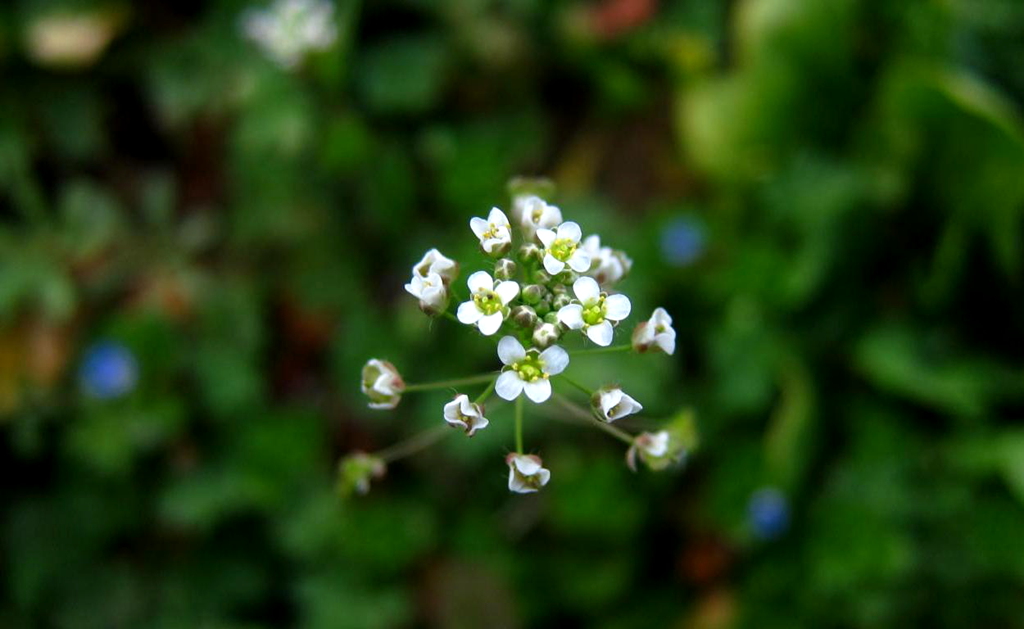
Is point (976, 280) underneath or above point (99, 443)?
above

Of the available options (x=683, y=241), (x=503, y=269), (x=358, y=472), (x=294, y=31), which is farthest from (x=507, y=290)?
(x=294, y=31)

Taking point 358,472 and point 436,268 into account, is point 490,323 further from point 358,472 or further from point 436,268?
point 358,472

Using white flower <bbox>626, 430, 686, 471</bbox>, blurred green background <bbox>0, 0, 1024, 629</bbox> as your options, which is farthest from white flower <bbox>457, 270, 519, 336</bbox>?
blurred green background <bbox>0, 0, 1024, 629</bbox>

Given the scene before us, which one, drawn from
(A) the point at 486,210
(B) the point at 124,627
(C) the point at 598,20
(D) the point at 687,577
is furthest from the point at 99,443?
(C) the point at 598,20

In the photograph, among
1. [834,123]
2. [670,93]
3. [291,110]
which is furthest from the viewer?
[670,93]

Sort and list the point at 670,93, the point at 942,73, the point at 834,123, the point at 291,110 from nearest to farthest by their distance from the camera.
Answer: the point at 942,73, the point at 291,110, the point at 834,123, the point at 670,93

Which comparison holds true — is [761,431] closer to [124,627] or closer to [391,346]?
[391,346]

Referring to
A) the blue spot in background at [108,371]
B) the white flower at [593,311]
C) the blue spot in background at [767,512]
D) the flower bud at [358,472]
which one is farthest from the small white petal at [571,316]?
the blue spot in background at [108,371]

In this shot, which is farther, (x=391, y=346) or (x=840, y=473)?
(x=391, y=346)
